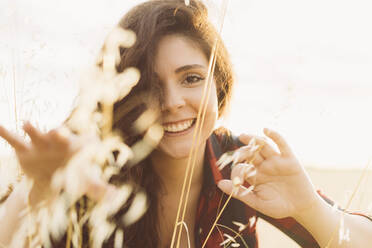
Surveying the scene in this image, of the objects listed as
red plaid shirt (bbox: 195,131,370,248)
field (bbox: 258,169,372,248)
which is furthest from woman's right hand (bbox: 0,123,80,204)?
field (bbox: 258,169,372,248)

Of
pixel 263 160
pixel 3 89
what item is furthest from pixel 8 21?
pixel 263 160

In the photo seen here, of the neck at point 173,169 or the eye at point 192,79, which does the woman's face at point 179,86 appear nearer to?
the eye at point 192,79

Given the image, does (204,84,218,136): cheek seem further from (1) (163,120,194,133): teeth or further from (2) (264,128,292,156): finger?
(2) (264,128,292,156): finger

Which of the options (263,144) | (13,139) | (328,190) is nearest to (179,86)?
(263,144)

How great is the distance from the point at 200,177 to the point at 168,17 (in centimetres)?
89

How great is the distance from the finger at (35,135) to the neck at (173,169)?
4.07 ft

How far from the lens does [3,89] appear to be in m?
1.36

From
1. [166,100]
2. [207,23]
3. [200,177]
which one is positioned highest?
[207,23]

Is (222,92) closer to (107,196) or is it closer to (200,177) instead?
(200,177)

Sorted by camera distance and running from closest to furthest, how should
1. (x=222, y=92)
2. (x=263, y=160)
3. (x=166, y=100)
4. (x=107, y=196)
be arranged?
(x=107, y=196) → (x=263, y=160) → (x=166, y=100) → (x=222, y=92)

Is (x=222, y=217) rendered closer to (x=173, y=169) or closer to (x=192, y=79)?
(x=173, y=169)

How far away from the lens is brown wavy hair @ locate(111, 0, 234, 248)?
5.36 ft

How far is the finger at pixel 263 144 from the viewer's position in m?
1.26

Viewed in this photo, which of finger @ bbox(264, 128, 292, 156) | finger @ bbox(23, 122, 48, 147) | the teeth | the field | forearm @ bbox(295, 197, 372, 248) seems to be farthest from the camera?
the field
